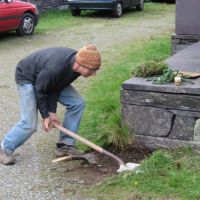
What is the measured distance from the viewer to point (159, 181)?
15.3ft

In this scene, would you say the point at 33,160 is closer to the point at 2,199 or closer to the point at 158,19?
the point at 2,199

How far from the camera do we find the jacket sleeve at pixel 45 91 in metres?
4.80

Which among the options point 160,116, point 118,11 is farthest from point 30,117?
point 118,11

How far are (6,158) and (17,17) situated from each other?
27.6 ft

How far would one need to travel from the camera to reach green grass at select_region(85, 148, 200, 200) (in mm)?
4477

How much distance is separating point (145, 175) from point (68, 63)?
1247 mm

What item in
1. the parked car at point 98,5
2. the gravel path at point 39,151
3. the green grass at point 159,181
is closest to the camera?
the green grass at point 159,181

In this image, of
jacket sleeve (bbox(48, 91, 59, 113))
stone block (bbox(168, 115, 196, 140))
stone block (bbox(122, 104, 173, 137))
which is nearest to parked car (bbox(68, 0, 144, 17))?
stone block (bbox(122, 104, 173, 137))

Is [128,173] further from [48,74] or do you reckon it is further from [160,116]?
[48,74]

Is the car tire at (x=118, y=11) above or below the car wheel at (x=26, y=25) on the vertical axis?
below

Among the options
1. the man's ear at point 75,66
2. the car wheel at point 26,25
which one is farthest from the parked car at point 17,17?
the man's ear at point 75,66

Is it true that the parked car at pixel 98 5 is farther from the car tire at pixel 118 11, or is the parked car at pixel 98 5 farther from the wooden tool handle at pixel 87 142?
the wooden tool handle at pixel 87 142

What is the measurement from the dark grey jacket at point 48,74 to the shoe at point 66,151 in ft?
1.63

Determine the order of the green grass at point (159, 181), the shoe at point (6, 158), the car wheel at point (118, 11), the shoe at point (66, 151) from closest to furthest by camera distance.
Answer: the green grass at point (159, 181) < the shoe at point (6, 158) < the shoe at point (66, 151) < the car wheel at point (118, 11)
